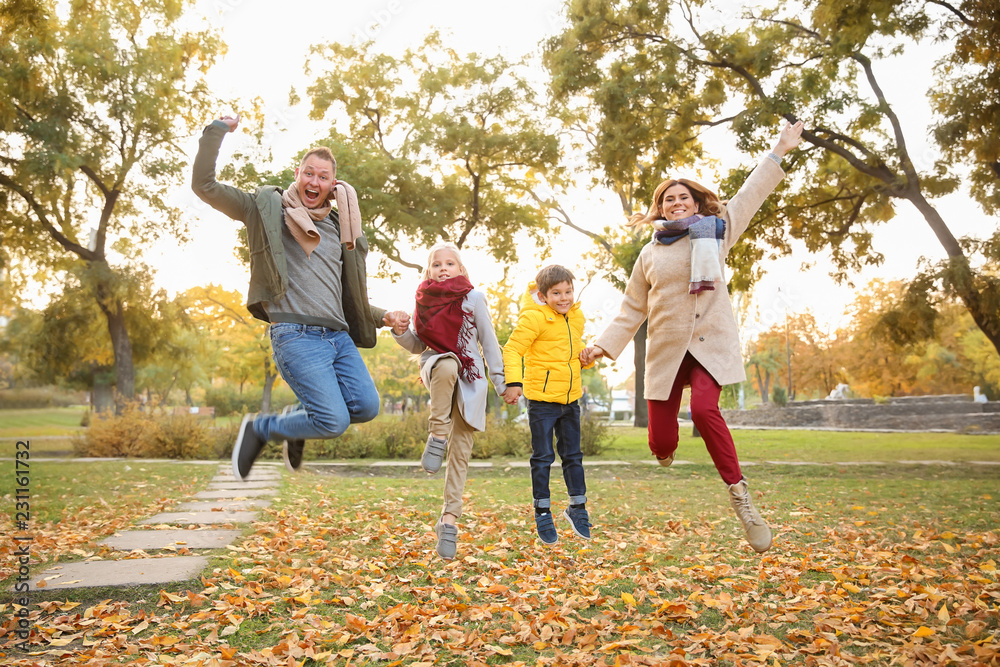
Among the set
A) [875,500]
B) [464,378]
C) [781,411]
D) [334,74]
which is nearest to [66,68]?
[334,74]

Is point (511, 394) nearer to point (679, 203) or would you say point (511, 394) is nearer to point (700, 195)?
point (679, 203)

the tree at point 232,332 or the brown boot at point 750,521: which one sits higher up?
the tree at point 232,332

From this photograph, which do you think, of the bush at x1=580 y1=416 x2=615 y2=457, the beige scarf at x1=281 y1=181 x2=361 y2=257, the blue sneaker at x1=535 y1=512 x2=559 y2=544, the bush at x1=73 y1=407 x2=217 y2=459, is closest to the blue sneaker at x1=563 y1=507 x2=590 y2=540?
the blue sneaker at x1=535 y1=512 x2=559 y2=544

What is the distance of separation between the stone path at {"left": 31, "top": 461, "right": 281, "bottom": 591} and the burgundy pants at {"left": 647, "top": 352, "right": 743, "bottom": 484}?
303cm

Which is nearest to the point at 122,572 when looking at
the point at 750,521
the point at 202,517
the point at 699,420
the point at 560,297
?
the point at 202,517

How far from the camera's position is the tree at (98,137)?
1858 cm

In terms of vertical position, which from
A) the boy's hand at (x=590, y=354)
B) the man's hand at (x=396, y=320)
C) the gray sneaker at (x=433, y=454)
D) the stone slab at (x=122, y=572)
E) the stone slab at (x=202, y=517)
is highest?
the man's hand at (x=396, y=320)

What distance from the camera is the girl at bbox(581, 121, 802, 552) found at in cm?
402

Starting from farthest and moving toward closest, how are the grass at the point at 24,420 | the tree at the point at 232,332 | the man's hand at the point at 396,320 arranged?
the tree at the point at 232,332
the grass at the point at 24,420
the man's hand at the point at 396,320

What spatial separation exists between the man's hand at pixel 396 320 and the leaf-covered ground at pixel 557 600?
1639mm

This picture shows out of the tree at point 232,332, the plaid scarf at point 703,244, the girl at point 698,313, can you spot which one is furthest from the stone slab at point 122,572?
the tree at point 232,332

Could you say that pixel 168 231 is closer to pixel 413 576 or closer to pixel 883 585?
pixel 413 576

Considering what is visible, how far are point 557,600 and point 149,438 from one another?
13.5 metres

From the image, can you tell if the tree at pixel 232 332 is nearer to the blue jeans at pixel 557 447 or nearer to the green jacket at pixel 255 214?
the blue jeans at pixel 557 447
